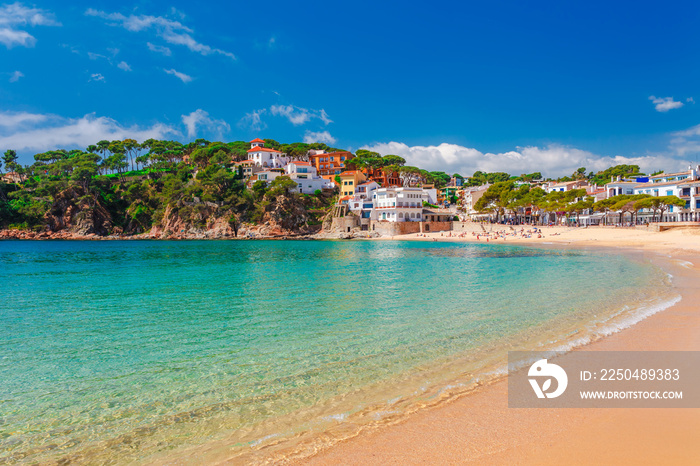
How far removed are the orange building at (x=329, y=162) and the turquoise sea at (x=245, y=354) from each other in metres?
88.2

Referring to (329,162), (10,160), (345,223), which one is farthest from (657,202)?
(10,160)

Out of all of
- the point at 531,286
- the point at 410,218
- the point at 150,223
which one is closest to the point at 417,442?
the point at 531,286

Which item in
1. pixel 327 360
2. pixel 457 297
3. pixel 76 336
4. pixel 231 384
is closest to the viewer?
pixel 231 384

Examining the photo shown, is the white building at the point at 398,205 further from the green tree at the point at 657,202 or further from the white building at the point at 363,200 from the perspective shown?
the green tree at the point at 657,202

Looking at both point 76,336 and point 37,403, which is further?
point 76,336

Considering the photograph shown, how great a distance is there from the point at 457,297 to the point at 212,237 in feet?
242

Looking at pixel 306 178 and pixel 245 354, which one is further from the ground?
pixel 306 178

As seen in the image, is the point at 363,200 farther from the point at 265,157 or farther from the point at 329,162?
the point at 265,157

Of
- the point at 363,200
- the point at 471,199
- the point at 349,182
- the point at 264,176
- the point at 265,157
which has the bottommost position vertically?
the point at 363,200

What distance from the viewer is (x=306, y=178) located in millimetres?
93625

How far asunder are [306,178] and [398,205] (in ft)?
85.8

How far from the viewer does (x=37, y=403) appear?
6.43m

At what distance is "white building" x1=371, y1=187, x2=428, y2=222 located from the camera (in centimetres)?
7919

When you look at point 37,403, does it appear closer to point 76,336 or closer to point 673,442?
point 76,336
